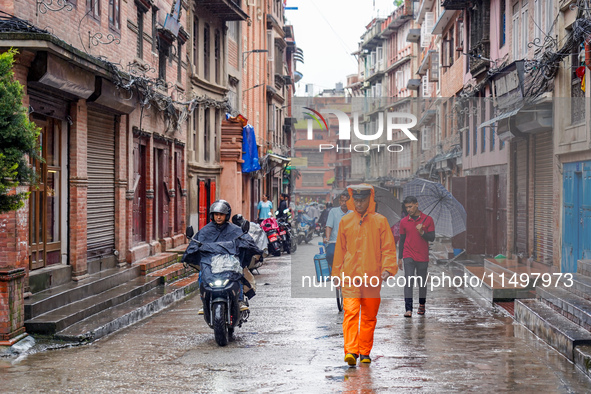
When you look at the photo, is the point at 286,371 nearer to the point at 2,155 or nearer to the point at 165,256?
the point at 2,155

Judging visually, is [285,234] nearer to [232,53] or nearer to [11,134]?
[232,53]

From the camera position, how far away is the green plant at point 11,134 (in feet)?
26.3

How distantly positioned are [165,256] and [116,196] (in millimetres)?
2350

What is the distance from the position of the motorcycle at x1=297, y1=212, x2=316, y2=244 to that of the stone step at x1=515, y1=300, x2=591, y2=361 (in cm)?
2274

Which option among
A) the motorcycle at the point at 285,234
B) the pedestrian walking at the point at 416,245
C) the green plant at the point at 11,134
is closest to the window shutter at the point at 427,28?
the motorcycle at the point at 285,234

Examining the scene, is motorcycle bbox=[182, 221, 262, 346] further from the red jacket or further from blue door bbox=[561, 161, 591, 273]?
blue door bbox=[561, 161, 591, 273]

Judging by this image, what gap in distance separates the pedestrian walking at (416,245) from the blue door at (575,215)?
3761 millimetres

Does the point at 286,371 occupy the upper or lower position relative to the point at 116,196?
lower

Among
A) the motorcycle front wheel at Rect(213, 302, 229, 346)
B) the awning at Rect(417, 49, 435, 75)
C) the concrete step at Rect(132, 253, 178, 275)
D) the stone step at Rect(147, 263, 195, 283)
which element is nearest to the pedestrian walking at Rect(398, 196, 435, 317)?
the motorcycle front wheel at Rect(213, 302, 229, 346)

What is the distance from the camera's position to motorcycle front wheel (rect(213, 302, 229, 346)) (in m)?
9.32

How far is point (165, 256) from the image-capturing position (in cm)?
1808

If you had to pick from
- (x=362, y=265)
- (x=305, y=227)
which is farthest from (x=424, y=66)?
(x=362, y=265)

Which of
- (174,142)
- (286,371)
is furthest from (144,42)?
(286,371)

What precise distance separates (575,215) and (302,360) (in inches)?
343
